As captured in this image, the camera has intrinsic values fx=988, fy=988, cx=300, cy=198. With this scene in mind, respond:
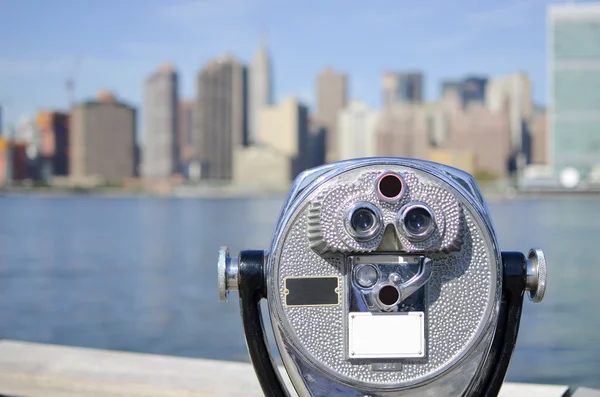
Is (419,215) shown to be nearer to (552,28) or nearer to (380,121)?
(552,28)

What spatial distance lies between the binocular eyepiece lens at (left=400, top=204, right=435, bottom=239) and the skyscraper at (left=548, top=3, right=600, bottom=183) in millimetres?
128082

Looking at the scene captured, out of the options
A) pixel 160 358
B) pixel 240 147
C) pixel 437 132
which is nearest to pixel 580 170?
pixel 437 132

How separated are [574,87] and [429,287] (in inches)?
5321

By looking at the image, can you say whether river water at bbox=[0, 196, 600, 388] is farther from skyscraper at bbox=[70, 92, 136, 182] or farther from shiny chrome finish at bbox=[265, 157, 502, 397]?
skyscraper at bbox=[70, 92, 136, 182]

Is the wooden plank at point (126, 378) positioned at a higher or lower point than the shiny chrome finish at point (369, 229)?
lower

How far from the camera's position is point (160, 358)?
478 centimetres

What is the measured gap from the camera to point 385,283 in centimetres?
278

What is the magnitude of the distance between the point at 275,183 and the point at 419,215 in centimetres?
14254

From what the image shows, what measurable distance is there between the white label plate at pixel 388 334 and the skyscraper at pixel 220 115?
16124 cm

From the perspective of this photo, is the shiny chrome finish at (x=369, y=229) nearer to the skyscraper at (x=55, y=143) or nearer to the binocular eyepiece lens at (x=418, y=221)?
the binocular eyepiece lens at (x=418, y=221)

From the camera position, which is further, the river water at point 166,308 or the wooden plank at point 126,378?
the river water at point 166,308

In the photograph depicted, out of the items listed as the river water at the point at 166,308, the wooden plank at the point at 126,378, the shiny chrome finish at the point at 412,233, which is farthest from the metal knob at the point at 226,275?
the river water at the point at 166,308

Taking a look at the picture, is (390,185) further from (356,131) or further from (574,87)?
(356,131)

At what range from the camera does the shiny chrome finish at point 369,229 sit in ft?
9.05
